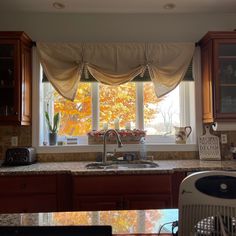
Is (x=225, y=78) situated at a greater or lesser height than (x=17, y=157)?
greater

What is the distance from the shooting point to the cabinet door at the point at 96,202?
88.7 inches

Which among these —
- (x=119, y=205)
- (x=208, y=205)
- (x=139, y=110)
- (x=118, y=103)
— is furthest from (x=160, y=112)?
(x=208, y=205)

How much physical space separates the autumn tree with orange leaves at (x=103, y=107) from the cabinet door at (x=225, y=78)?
0.73 m

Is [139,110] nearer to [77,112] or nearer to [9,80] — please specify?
[77,112]

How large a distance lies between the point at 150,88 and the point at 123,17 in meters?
0.88

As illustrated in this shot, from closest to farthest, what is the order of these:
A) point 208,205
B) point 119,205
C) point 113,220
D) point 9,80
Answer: point 208,205, point 113,220, point 119,205, point 9,80

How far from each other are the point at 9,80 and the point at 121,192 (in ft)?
5.32

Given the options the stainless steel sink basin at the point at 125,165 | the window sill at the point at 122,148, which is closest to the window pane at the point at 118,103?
the window sill at the point at 122,148

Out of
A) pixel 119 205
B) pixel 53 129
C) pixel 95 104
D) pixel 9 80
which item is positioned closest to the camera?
pixel 119 205

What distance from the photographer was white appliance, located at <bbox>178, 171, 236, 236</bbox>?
0.64 meters

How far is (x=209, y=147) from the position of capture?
289cm

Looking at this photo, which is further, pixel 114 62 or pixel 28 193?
pixel 114 62

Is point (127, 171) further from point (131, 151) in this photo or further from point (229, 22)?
point (229, 22)

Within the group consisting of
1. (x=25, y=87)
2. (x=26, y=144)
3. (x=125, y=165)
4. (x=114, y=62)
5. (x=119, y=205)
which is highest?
(x=114, y=62)
